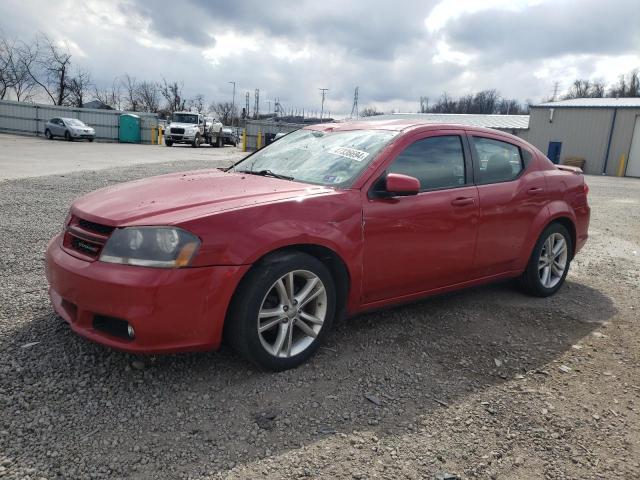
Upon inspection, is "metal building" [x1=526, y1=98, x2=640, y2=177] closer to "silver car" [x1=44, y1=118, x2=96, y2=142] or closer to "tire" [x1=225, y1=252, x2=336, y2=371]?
"silver car" [x1=44, y1=118, x2=96, y2=142]

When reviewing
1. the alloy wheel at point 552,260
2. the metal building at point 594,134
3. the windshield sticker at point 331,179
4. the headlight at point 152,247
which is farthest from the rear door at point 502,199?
the metal building at point 594,134

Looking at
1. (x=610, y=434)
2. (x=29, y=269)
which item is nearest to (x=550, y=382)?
(x=610, y=434)

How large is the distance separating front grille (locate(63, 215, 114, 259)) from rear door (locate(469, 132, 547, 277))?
2743 millimetres

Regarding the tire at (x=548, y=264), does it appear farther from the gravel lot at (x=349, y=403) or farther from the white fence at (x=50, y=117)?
the white fence at (x=50, y=117)

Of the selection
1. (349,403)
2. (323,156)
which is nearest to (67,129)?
(323,156)

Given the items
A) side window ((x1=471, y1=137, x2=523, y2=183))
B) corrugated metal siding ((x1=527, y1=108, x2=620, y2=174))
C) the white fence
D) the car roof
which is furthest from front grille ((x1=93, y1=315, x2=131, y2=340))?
the white fence

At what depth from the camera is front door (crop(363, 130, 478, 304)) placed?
11.2 ft

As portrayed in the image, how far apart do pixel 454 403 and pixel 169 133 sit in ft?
109

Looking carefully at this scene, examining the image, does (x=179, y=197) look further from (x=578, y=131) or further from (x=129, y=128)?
(x=129, y=128)

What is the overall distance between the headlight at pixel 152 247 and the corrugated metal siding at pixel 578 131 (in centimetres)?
3296

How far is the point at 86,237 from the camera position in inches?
114

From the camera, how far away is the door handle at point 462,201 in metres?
3.85

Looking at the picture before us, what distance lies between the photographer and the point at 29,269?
15.1 ft

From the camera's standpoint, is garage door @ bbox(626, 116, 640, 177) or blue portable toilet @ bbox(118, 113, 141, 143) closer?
garage door @ bbox(626, 116, 640, 177)
